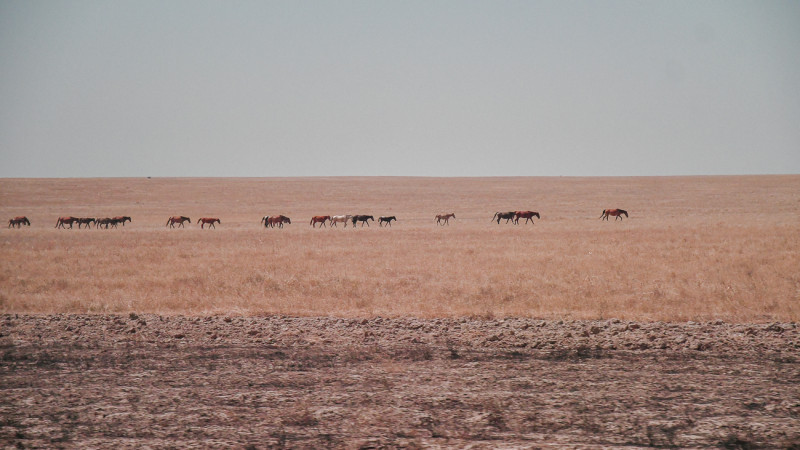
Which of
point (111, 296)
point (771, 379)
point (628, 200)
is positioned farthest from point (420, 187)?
point (771, 379)

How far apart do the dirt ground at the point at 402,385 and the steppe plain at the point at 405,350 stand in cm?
3

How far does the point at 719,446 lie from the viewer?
4734mm

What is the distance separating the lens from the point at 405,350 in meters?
8.05

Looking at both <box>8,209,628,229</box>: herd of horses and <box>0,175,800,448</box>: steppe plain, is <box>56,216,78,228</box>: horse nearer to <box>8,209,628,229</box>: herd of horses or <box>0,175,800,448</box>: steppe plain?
<box>8,209,628,229</box>: herd of horses

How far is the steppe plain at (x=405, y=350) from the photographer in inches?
205

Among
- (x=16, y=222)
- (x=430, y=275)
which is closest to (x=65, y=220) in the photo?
(x=16, y=222)

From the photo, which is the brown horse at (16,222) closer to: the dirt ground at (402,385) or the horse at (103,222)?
the horse at (103,222)

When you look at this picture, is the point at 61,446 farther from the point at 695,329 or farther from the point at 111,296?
the point at 111,296

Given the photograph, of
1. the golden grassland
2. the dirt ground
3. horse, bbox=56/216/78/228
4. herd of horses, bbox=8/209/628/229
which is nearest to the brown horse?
herd of horses, bbox=8/209/628/229

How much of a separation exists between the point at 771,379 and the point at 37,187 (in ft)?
340

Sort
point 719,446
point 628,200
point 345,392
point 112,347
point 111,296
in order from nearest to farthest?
point 719,446 → point 345,392 → point 112,347 → point 111,296 → point 628,200

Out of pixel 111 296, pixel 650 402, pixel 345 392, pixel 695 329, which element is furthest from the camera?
pixel 111 296

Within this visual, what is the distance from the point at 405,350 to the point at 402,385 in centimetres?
165

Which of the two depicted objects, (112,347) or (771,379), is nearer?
(771,379)
